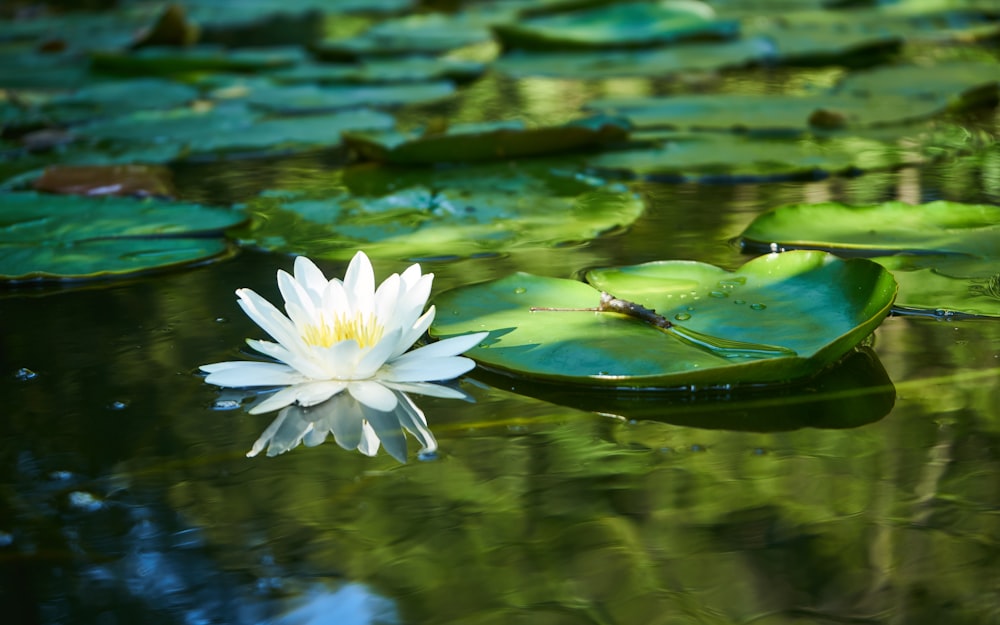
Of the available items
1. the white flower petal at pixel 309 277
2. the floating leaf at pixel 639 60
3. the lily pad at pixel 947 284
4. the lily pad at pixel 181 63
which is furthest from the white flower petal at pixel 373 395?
the lily pad at pixel 181 63

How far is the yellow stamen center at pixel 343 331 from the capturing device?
1.10 metres

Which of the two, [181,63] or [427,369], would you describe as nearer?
[427,369]

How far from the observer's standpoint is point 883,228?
1.53m

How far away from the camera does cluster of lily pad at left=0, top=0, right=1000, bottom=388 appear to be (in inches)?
Answer: 46.9

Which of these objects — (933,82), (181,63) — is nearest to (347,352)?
(933,82)

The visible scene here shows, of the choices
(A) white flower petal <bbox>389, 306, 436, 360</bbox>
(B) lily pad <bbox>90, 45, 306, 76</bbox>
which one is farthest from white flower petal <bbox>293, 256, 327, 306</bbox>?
(B) lily pad <bbox>90, 45, 306, 76</bbox>

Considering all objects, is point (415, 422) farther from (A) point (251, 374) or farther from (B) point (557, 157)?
(B) point (557, 157)

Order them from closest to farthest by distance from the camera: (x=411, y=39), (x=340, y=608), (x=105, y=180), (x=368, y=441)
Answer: (x=340, y=608) < (x=368, y=441) < (x=105, y=180) < (x=411, y=39)

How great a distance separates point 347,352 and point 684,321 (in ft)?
1.29

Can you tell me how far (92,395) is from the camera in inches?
45.8

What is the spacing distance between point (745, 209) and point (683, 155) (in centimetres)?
40

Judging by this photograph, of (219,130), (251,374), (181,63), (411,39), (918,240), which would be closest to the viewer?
(251,374)

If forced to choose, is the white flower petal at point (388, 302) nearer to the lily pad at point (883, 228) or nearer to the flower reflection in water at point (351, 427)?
the flower reflection in water at point (351, 427)

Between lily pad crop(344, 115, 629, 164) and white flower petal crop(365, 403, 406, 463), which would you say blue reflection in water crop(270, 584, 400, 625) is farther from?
lily pad crop(344, 115, 629, 164)
